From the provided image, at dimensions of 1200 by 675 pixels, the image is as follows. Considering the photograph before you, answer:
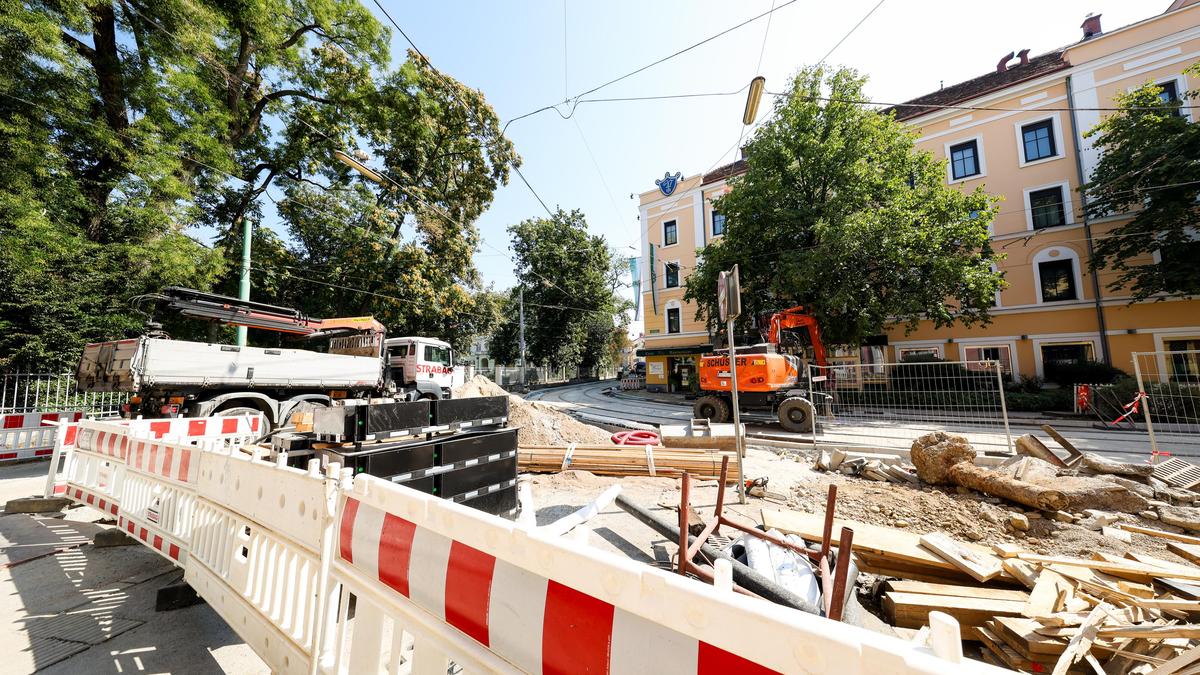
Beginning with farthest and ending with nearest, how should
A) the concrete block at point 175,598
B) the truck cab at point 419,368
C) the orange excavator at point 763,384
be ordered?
the truck cab at point 419,368, the orange excavator at point 763,384, the concrete block at point 175,598

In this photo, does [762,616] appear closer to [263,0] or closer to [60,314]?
[60,314]

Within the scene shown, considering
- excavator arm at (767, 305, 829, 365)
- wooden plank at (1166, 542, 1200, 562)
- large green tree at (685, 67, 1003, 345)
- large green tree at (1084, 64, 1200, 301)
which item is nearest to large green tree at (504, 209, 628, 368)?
large green tree at (685, 67, 1003, 345)

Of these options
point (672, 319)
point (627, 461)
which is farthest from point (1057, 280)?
point (627, 461)

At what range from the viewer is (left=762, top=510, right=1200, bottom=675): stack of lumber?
196 centimetres

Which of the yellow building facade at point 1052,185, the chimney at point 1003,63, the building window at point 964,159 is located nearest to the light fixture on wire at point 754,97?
the yellow building facade at point 1052,185

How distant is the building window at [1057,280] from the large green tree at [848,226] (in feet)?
8.79

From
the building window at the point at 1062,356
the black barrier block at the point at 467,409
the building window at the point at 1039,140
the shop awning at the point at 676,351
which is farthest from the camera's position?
the shop awning at the point at 676,351

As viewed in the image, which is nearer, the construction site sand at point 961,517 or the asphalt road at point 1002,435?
the construction site sand at point 961,517

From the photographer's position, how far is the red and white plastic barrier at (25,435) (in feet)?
23.9

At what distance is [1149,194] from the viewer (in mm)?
14430

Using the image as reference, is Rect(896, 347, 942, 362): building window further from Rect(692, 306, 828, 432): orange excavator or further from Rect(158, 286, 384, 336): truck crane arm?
Rect(158, 286, 384, 336): truck crane arm

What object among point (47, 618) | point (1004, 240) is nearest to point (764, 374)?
point (47, 618)

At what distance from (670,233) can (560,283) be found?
36.4ft

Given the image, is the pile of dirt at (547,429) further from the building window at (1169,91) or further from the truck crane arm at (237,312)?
the building window at (1169,91)
